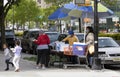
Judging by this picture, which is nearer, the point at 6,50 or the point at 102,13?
the point at 6,50

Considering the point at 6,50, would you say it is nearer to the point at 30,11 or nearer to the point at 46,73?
the point at 46,73

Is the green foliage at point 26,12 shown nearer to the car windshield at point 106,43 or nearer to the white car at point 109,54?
the car windshield at point 106,43

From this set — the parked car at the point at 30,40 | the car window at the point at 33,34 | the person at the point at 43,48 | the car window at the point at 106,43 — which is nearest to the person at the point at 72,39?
the person at the point at 43,48

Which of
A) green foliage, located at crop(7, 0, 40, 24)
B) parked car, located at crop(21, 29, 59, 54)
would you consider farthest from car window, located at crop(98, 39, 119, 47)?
green foliage, located at crop(7, 0, 40, 24)

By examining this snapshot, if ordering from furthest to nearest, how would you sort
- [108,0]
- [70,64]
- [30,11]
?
1. [30,11]
2. [108,0]
3. [70,64]

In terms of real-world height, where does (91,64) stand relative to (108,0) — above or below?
below

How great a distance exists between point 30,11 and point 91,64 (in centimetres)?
5093

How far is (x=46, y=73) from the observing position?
15.2 metres

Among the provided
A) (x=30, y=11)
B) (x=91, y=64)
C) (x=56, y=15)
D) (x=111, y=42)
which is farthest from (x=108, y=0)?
(x=30, y=11)

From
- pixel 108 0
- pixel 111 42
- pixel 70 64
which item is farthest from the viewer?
pixel 108 0

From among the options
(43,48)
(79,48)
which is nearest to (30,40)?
(43,48)

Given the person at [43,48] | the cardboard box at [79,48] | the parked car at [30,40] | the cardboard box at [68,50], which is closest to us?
the cardboard box at [79,48]

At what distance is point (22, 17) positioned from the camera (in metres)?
67.8

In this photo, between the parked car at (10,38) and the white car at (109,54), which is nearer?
the white car at (109,54)
